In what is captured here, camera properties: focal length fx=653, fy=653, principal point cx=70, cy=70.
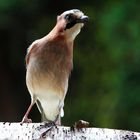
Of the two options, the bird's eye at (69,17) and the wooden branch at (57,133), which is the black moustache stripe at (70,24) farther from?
the wooden branch at (57,133)

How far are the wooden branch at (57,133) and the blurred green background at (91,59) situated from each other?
14.1 ft

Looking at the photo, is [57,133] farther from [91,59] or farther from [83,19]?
[91,59]

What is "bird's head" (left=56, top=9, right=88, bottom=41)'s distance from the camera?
518cm

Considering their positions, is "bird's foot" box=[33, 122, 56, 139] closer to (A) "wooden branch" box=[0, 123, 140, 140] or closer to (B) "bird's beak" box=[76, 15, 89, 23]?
(A) "wooden branch" box=[0, 123, 140, 140]

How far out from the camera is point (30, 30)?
9484mm

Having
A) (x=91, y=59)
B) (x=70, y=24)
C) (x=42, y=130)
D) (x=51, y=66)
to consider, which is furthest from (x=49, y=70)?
(x=91, y=59)

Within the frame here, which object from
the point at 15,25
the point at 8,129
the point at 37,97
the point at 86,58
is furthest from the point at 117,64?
the point at 8,129

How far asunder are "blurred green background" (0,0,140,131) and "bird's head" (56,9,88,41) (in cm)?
318

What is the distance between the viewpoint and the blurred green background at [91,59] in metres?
8.78

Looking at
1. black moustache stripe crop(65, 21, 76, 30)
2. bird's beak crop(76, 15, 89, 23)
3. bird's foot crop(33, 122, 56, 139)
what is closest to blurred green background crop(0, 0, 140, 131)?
black moustache stripe crop(65, 21, 76, 30)

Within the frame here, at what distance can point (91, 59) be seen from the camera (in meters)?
10.1

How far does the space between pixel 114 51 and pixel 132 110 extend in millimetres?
845

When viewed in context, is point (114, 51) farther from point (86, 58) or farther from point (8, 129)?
point (8, 129)

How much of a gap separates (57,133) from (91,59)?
5.79 m
